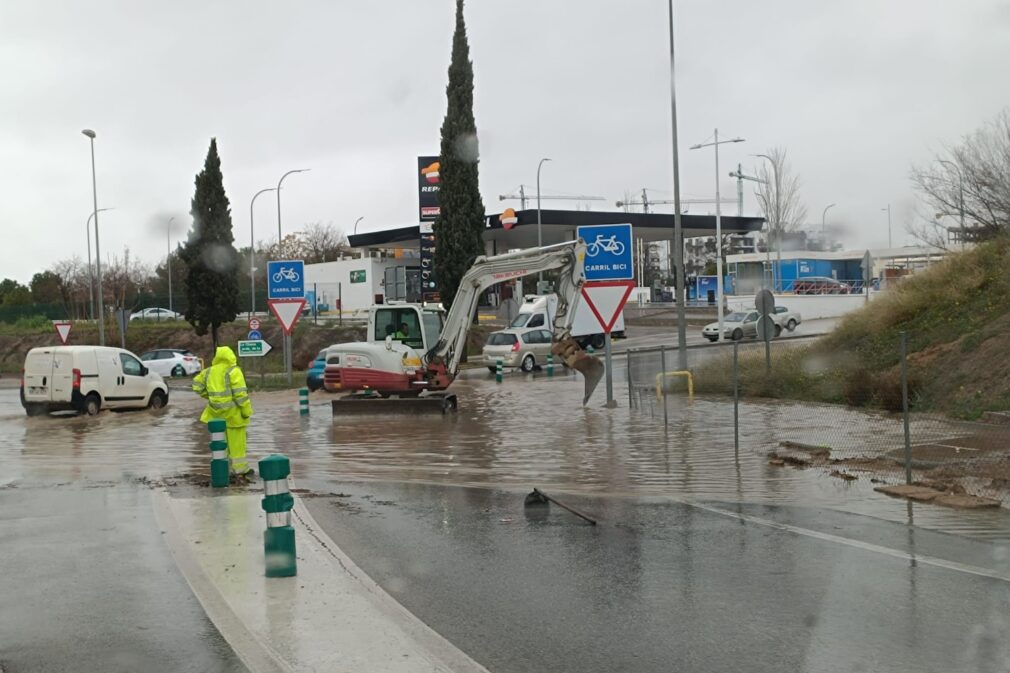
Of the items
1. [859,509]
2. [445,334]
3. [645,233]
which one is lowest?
[859,509]

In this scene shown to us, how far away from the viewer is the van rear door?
25000 millimetres

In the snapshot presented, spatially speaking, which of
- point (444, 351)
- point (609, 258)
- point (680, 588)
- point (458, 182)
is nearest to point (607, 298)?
point (609, 258)

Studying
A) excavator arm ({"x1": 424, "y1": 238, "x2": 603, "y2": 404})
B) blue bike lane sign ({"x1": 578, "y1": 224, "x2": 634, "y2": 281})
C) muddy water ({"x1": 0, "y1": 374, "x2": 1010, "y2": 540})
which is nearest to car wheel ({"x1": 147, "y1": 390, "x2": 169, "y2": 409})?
muddy water ({"x1": 0, "y1": 374, "x2": 1010, "y2": 540})

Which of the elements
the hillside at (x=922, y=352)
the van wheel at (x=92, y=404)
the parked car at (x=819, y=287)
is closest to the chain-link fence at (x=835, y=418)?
the hillside at (x=922, y=352)

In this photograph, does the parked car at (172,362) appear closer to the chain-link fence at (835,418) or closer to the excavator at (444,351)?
the excavator at (444,351)

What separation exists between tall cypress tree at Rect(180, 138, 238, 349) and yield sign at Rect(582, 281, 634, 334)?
29822 mm

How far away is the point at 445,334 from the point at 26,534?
1480cm

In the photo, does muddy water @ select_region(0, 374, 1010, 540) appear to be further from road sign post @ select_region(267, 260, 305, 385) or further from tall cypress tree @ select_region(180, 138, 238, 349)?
tall cypress tree @ select_region(180, 138, 238, 349)

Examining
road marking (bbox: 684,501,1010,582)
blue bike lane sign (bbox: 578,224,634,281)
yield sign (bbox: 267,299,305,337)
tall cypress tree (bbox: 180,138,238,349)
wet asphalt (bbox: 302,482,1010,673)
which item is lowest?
road marking (bbox: 684,501,1010,582)

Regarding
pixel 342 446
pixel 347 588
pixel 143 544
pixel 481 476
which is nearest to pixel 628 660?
pixel 347 588

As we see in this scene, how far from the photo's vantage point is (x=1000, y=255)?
2484cm

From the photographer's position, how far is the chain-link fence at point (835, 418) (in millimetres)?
12023

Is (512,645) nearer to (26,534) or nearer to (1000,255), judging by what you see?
(26,534)

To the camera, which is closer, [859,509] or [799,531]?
[799,531]
